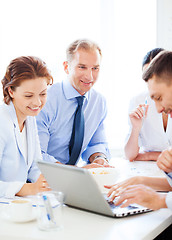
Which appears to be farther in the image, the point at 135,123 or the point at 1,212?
the point at 135,123

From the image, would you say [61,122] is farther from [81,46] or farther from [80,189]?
[80,189]

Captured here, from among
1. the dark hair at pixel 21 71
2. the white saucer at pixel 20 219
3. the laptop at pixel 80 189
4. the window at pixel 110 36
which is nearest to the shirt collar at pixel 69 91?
the dark hair at pixel 21 71

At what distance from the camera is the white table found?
44.5 inches

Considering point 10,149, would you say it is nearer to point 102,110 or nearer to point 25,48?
point 102,110

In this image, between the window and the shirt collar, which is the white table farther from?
the window

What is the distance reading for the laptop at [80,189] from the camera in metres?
1.24

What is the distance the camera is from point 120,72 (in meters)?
4.13

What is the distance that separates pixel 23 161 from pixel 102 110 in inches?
39.9

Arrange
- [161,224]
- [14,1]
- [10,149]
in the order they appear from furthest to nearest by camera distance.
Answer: [14,1]
[10,149]
[161,224]

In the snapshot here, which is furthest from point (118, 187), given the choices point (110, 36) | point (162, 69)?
point (110, 36)

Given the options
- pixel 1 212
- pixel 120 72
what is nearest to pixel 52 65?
pixel 120 72

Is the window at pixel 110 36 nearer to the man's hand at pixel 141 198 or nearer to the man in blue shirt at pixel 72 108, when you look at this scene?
the man in blue shirt at pixel 72 108

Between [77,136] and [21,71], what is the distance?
826 millimetres

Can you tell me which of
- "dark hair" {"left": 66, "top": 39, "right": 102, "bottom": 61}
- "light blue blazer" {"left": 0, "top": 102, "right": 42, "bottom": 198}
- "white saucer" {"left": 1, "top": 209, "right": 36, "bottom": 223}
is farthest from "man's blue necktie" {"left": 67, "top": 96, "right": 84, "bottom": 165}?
"white saucer" {"left": 1, "top": 209, "right": 36, "bottom": 223}
